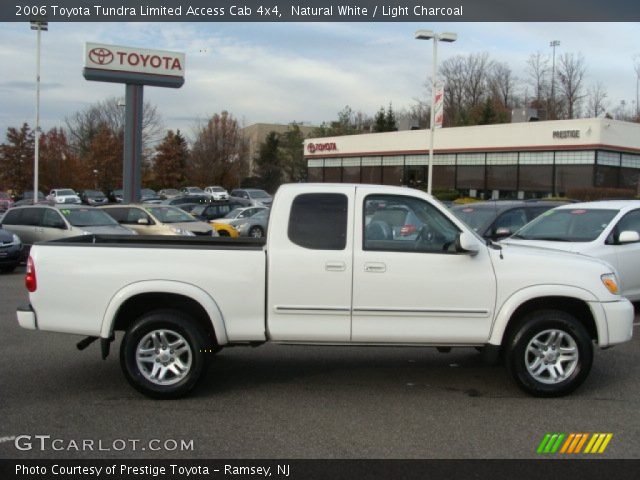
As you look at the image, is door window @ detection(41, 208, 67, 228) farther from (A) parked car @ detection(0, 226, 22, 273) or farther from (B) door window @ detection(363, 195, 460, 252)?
(B) door window @ detection(363, 195, 460, 252)

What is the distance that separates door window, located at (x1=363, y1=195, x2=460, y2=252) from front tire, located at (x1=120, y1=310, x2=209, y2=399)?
1.76 m

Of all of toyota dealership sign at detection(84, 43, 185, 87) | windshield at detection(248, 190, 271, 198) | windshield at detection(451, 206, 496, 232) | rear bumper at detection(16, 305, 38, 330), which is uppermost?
toyota dealership sign at detection(84, 43, 185, 87)

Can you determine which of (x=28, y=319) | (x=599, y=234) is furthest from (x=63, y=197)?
(x=28, y=319)

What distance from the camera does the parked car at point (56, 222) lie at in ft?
55.0

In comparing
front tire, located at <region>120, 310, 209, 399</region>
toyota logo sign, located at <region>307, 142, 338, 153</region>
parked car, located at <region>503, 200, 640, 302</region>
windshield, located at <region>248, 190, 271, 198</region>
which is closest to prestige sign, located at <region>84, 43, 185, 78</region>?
windshield, located at <region>248, 190, 271, 198</region>

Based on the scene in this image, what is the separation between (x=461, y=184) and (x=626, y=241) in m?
38.9

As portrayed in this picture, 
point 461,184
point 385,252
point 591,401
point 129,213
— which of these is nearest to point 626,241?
point 591,401

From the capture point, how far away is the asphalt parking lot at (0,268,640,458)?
16.0 feet

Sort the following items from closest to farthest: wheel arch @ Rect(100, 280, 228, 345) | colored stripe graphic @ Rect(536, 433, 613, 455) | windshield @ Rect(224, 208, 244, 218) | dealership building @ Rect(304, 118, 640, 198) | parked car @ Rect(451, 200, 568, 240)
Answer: colored stripe graphic @ Rect(536, 433, 613, 455) → wheel arch @ Rect(100, 280, 228, 345) → parked car @ Rect(451, 200, 568, 240) → windshield @ Rect(224, 208, 244, 218) → dealership building @ Rect(304, 118, 640, 198)

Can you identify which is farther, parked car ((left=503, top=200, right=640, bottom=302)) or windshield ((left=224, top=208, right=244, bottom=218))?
windshield ((left=224, top=208, right=244, bottom=218))

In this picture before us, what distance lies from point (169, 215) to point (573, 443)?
53.7 ft

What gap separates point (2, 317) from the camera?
385 inches
